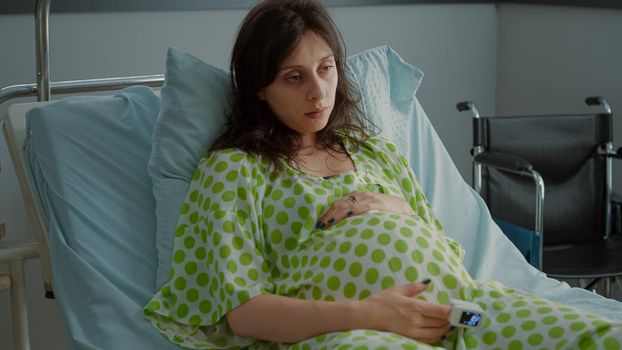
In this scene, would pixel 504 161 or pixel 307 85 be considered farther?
pixel 504 161

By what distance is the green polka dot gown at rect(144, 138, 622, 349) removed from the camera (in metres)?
1.67

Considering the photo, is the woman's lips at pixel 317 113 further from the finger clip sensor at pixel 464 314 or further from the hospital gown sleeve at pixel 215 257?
the finger clip sensor at pixel 464 314

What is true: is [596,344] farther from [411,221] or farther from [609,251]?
[609,251]

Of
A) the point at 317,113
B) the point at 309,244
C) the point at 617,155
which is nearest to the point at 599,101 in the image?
the point at 617,155

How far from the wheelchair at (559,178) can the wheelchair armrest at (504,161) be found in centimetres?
2

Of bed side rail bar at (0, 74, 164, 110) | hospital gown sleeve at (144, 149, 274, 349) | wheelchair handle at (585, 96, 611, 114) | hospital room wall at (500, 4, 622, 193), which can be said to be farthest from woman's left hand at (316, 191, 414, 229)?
hospital room wall at (500, 4, 622, 193)

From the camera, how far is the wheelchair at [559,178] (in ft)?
10.2

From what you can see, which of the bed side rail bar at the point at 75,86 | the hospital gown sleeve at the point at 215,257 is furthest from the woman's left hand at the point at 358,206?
the bed side rail bar at the point at 75,86

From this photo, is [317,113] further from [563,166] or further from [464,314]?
[563,166]

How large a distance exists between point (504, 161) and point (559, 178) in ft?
1.17

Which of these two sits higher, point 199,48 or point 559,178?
point 199,48

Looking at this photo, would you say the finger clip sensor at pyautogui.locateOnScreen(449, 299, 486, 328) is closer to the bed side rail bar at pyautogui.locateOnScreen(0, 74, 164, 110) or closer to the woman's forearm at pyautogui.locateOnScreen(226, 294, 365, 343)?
the woman's forearm at pyautogui.locateOnScreen(226, 294, 365, 343)

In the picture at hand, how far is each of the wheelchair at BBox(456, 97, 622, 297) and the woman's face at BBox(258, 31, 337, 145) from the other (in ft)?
4.08

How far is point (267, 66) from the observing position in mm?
1874
